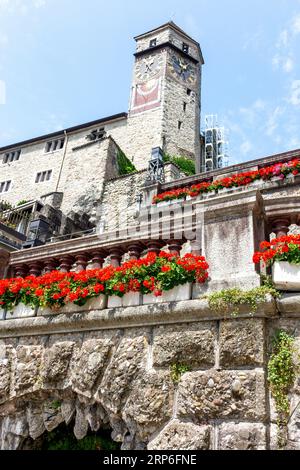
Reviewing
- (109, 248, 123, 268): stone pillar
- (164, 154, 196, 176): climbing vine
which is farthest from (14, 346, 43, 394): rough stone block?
(164, 154, 196, 176): climbing vine

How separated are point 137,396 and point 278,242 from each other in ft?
7.26

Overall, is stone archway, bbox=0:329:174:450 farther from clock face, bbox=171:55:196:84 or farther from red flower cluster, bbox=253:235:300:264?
clock face, bbox=171:55:196:84

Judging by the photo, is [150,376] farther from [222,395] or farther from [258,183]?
[258,183]

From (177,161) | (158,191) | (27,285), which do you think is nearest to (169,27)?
(177,161)

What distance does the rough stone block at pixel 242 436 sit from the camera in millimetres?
3574

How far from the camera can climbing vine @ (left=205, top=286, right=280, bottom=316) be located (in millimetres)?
4020

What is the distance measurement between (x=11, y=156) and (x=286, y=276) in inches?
1678

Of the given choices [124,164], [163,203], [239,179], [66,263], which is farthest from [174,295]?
[124,164]

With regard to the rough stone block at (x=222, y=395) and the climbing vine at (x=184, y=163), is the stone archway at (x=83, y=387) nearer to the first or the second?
the rough stone block at (x=222, y=395)

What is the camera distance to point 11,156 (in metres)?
42.7

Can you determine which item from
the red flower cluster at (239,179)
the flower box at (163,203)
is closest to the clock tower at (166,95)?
the flower box at (163,203)

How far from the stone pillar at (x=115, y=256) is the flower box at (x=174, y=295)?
91cm

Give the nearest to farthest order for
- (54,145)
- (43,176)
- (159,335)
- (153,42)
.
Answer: (159,335) → (153,42) → (43,176) → (54,145)
